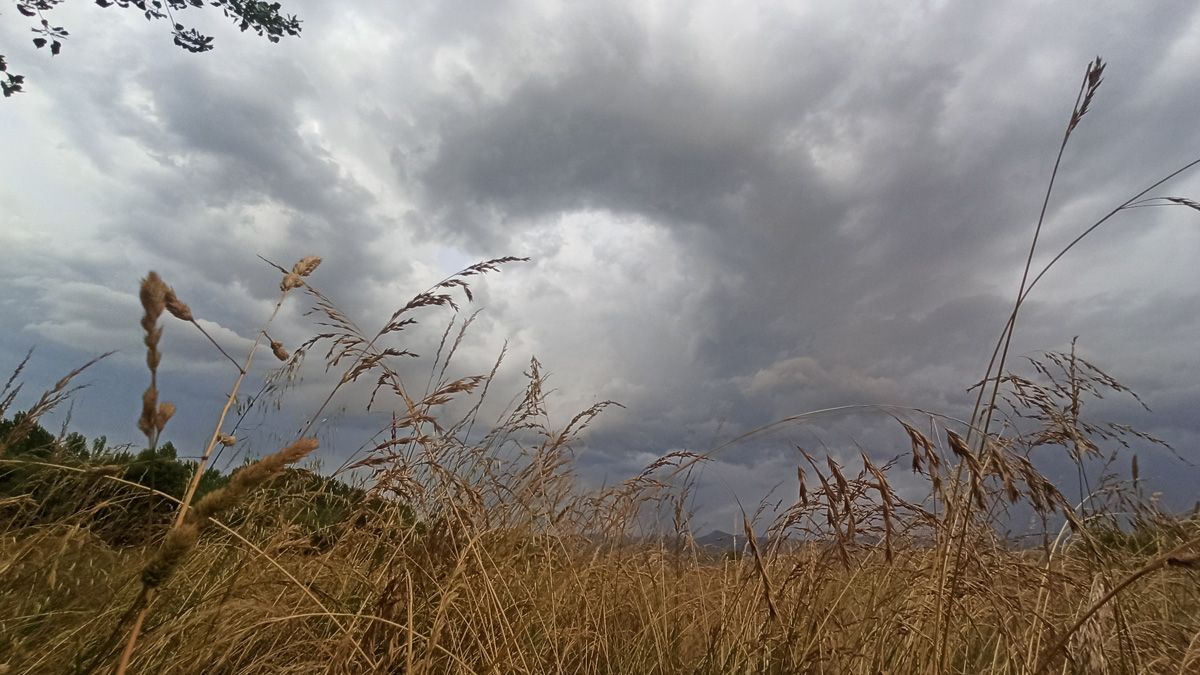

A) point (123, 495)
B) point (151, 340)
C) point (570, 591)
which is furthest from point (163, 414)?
point (123, 495)

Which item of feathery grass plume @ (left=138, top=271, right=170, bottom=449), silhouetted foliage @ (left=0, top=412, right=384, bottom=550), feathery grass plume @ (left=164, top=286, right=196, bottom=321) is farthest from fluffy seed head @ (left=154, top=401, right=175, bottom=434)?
silhouetted foliage @ (left=0, top=412, right=384, bottom=550)

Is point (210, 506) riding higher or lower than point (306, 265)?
lower

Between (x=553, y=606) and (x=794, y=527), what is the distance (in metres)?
0.84

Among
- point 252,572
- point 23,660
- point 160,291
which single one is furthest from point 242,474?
point 252,572

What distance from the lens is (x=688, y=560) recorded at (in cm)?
378

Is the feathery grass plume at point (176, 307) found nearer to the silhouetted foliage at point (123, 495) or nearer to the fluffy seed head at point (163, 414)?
the fluffy seed head at point (163, 414)

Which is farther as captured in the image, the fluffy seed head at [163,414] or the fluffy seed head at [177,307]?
the fluffy seed head at [177,307]

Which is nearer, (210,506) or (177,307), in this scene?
(210,506)

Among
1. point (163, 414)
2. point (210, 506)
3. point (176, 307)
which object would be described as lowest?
point (210, 506)

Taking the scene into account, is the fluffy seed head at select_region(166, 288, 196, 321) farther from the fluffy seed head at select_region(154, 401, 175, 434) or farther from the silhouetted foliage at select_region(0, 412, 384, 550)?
the silhouetted foliage at select_region(0, 412, 384, 550)

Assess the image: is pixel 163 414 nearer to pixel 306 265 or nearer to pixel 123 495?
pixel 306 265

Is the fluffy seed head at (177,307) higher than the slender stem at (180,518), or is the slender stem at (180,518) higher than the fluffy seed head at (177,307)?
the fluffy seed head at (177,307)

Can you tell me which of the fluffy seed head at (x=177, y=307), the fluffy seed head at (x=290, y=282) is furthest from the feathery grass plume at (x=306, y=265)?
the fluffy seed head at (x=177, y=307)

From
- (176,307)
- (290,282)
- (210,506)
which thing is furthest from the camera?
(290,282)
